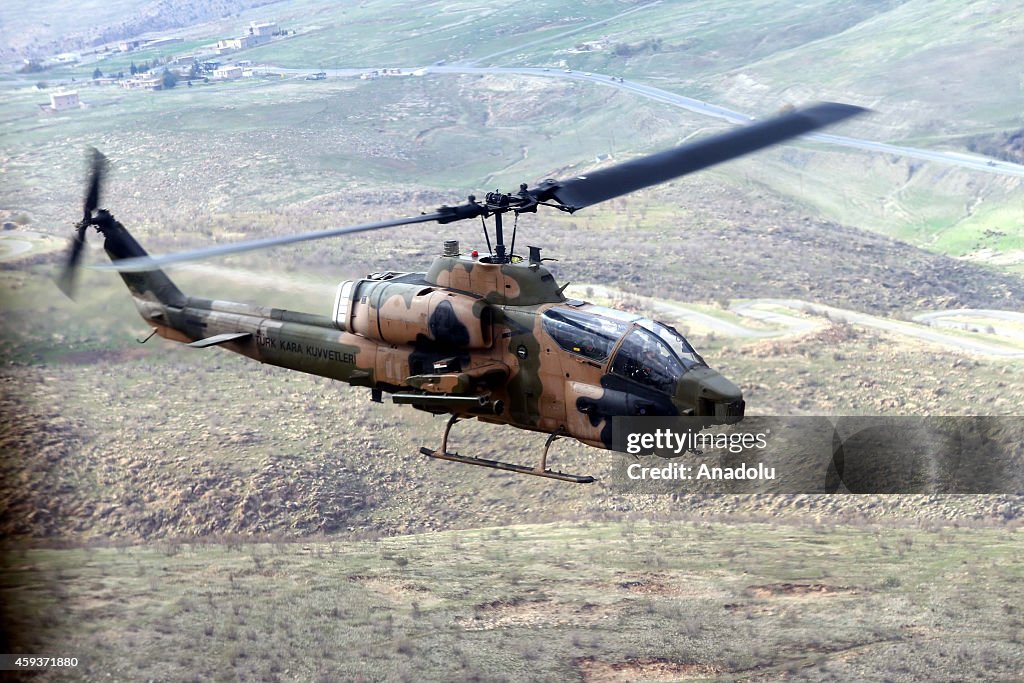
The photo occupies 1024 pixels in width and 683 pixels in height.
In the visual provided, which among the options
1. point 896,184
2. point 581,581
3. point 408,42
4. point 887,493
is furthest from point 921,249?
point 408,42

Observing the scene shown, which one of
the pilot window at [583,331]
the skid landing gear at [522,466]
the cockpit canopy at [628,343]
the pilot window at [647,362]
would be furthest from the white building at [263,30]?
the pilot window at [647,362]

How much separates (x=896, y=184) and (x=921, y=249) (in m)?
22.2

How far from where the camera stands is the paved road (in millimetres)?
124431

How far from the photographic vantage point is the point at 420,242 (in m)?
79.6

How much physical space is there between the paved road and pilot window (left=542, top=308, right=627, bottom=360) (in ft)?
332

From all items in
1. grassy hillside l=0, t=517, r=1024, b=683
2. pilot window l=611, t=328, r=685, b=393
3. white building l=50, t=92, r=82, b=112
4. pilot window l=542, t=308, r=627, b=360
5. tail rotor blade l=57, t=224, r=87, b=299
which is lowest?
grassy hillside l=0, t=517, r=1024, b=683

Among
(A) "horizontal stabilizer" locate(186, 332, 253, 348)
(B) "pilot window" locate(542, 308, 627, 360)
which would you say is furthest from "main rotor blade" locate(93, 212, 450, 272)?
(A) "horizontal stabilizer" locate(186, 332, 253, 348)

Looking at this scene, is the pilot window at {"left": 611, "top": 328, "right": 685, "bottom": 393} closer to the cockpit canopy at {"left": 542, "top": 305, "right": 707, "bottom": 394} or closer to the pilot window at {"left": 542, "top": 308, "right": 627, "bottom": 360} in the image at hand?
the cockpit canopy at {"left": 542, "top": 305, "right": 707, "bottom": 394}

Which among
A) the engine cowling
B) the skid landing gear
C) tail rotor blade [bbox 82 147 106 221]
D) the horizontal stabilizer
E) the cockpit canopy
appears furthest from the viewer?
tail rotor blade [bbox 82 147 106 221]

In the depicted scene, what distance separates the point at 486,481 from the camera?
162 feet

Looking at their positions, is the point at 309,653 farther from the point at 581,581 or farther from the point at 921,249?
the point at 921,249

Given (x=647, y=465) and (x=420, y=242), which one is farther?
(x=420, y=242)

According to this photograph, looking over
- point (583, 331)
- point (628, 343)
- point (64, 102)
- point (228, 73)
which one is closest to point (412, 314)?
point (583, 331)

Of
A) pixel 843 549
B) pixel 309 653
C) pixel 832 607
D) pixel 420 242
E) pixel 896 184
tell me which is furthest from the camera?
pixel 896 184
